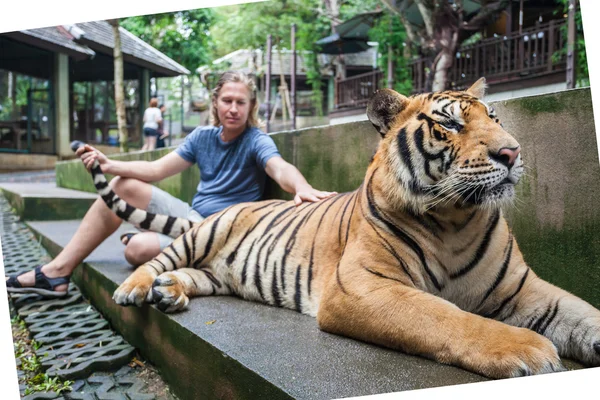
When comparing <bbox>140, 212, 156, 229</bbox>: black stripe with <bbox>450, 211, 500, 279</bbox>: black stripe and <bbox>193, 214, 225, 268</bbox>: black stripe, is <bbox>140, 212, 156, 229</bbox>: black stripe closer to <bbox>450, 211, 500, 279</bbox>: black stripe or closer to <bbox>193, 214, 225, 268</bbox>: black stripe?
<bbox>193, 214, 225, 268</bbox>: black stripe

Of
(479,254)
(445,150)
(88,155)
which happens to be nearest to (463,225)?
(479,254)

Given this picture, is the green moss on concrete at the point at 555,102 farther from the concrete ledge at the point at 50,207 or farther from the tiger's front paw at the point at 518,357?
the concrete ledge at the point at 50,207

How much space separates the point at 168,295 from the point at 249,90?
1092 millimetres

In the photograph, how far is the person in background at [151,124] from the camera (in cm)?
476

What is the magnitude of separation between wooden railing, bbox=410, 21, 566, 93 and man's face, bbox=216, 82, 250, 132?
395cm

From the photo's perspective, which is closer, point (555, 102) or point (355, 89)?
point (555, 102)

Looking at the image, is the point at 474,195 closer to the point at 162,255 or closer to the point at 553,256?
the point at 553,256

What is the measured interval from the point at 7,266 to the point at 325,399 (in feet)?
8.84

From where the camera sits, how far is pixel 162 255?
217cm

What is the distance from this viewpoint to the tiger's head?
4.17 feet

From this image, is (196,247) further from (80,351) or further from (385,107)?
(385,107)

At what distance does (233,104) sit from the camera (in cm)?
235

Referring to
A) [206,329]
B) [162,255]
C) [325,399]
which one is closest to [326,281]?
[206,329]

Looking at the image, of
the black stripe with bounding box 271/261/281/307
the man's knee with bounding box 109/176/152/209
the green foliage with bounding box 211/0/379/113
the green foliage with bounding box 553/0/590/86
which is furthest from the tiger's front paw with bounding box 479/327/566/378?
the green foliage with bounding box 211/0/379/113
